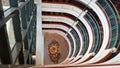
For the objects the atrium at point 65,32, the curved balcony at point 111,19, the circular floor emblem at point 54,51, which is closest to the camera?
the atrium at point 65,32

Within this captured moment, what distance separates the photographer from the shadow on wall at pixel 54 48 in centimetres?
1454

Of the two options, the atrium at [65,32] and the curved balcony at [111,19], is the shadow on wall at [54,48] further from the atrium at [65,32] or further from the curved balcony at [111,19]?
the curved balcony at [111,19]

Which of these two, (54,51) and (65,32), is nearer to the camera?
(54,51)

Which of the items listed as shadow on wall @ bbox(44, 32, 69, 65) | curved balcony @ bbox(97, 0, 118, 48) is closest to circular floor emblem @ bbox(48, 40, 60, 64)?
shadow on wall @ bbox(44, 32, 69, 65)

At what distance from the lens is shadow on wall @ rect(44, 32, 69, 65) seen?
1454 centimetres

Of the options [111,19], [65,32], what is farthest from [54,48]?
[111,19]

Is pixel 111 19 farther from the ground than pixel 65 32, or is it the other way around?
pixel 111 19

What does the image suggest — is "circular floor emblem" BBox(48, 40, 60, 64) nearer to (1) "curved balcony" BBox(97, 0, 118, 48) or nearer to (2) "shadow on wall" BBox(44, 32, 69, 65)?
(2) "shadow on wall" BBox(44, 32, 69, 65)

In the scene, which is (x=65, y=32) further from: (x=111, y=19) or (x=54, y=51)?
(x=111, y=19)

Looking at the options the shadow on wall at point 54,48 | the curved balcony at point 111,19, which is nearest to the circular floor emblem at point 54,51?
the shadow on wall at point 54,48

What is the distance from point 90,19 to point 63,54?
4733 mm

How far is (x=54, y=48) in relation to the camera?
49.7 feet

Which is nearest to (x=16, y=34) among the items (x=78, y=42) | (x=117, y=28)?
(x=117, y=28)

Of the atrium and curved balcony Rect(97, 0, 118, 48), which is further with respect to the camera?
curved balcony Rect(97, 0, 118, 48)
